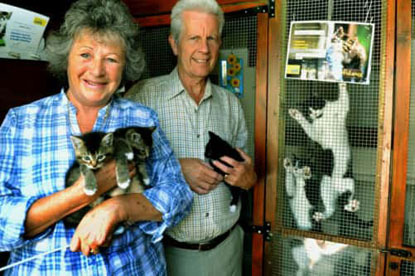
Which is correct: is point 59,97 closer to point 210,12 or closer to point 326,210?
point 210,12

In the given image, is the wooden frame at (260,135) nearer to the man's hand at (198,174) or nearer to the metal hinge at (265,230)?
the metal hinge at (265,230)

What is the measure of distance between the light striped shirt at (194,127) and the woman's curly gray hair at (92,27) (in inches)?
18.2

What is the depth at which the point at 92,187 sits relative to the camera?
87 centimetres

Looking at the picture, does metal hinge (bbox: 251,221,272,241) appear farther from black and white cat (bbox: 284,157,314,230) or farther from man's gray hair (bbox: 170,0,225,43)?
man's gray hair (bbox: 170,0,225,43)

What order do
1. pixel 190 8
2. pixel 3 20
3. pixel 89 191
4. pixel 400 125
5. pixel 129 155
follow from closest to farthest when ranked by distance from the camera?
pixel 89 191 < pixel 129 155 < pixel 3 20 < pixel 400 125 < pixel 190 8

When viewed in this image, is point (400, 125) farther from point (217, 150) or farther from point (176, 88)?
point (176, 88)

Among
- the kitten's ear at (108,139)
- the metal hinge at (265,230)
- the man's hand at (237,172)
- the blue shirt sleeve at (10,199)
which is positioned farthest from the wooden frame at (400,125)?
the blue shirt sleeve at (10,199)

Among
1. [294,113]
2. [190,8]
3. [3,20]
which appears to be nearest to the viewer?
[3,20]

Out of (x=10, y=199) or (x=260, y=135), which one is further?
(x=260, y=135)

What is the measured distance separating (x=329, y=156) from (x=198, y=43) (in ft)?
2.78

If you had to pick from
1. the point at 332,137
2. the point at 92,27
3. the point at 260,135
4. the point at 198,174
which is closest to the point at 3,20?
the point at 92,27

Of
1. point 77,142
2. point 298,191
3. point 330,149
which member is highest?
point 77,142

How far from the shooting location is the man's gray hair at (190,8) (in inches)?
60.6

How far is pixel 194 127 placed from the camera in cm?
158
